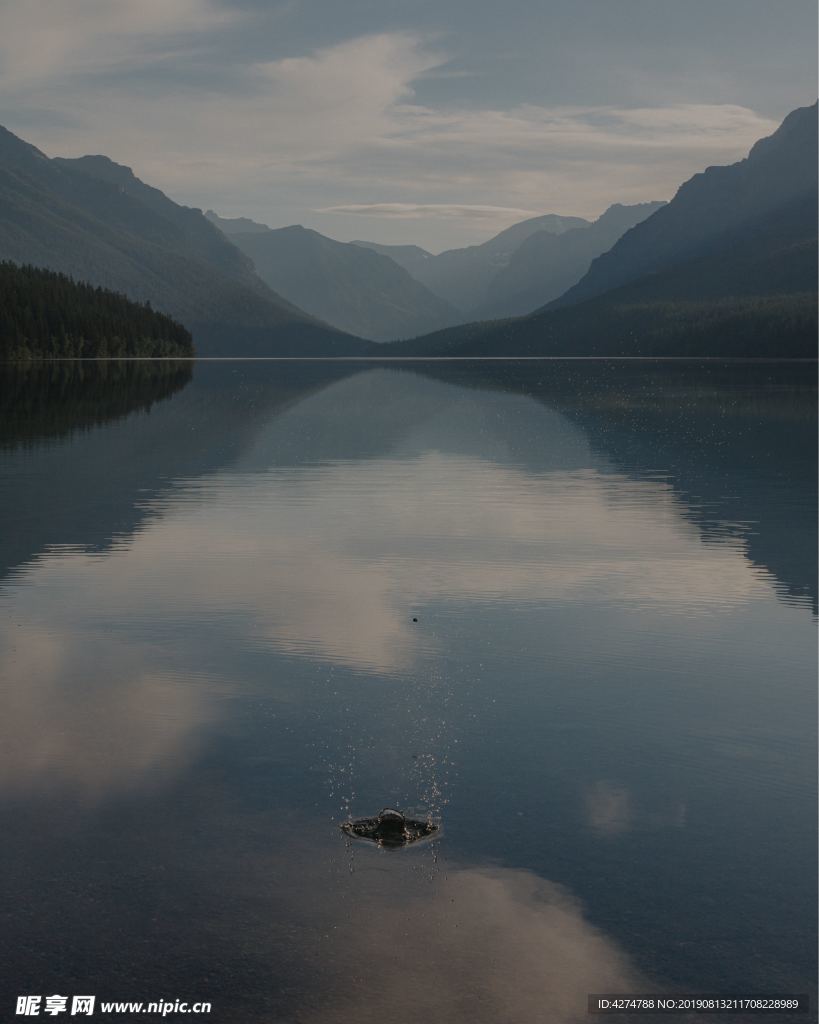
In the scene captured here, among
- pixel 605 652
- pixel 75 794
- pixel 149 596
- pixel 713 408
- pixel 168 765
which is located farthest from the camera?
pixel 713 408

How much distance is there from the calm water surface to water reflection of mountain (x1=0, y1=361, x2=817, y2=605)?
2.23 feet

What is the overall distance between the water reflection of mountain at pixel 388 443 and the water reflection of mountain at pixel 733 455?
0.33 ft

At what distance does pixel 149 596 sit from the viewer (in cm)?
2741

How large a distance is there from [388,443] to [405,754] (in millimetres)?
56086

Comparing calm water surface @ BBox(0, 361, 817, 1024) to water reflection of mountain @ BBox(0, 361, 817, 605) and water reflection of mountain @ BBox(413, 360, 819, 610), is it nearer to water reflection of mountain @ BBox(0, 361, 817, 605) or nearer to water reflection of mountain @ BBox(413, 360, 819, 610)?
water reflection of mountain @ BBox(413, 360, 819, 610)

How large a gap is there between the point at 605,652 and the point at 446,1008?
12578 mm

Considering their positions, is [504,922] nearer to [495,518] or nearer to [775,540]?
[775,540]

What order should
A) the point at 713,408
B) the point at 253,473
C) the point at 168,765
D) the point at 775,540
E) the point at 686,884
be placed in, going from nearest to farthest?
the point at 686,884
the point at 168,765
the point at 775,540
the point at 253,473
the point at 713,408

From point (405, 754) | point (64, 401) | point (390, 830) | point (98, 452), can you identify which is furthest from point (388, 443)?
point (390, 830)

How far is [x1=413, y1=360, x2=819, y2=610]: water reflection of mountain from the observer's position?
3603 centimetres

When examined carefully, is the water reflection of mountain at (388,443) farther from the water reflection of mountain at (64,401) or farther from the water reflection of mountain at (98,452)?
the water reflection of mountain at (64,401)

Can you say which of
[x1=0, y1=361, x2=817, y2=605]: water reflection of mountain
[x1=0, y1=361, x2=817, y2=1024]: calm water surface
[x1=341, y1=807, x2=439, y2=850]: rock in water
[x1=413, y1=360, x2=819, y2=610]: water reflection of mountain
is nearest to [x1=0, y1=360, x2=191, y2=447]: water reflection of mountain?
[x1=0, y1=361, x2=817, y2=605]: water reflection of mountain

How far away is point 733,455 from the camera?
212 ft

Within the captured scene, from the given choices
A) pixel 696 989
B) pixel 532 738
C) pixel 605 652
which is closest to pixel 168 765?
pixel 532 738
